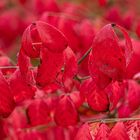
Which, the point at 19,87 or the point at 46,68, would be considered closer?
the point at 46,68

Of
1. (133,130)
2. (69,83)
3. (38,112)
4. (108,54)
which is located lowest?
(38,112)

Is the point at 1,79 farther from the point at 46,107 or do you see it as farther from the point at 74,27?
the point at 74,27

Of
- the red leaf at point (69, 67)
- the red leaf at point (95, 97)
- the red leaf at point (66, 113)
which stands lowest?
the red leaf at point (66, 113)

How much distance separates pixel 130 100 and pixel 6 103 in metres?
0.51

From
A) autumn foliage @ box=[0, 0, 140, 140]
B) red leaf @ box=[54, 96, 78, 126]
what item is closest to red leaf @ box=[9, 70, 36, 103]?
autumn foliage @ box=[0, 0, 140, 140]

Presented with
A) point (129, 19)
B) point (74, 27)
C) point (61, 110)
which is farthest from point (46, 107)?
point (129, 19)

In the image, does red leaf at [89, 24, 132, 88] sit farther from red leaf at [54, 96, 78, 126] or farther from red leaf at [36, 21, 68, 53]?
red leaf at [54, 96, 78, 126]

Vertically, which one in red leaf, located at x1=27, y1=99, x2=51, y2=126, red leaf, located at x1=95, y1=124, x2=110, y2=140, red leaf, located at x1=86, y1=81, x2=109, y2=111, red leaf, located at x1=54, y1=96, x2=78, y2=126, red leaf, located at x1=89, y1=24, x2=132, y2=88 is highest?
red leaf, located at x1=89, y1=24, x2=132, y2=88

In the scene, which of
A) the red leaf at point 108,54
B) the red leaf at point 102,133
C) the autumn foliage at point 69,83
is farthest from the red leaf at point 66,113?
the red leaf at point 108,54

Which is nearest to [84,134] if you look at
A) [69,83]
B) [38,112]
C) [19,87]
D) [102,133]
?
[102,133]

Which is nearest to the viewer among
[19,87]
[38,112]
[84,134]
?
[84,134]

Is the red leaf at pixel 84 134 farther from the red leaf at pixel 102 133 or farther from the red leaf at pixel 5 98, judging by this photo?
the red leaf at pixel 5 98

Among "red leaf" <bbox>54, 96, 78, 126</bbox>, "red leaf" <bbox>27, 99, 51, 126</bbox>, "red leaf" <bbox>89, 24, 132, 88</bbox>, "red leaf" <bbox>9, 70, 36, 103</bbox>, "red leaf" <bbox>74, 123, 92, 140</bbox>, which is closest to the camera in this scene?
"red leaf" <bbox>89, 24, 132, 88</bbox>

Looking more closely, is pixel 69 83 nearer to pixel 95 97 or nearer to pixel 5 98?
pixel 95 97
